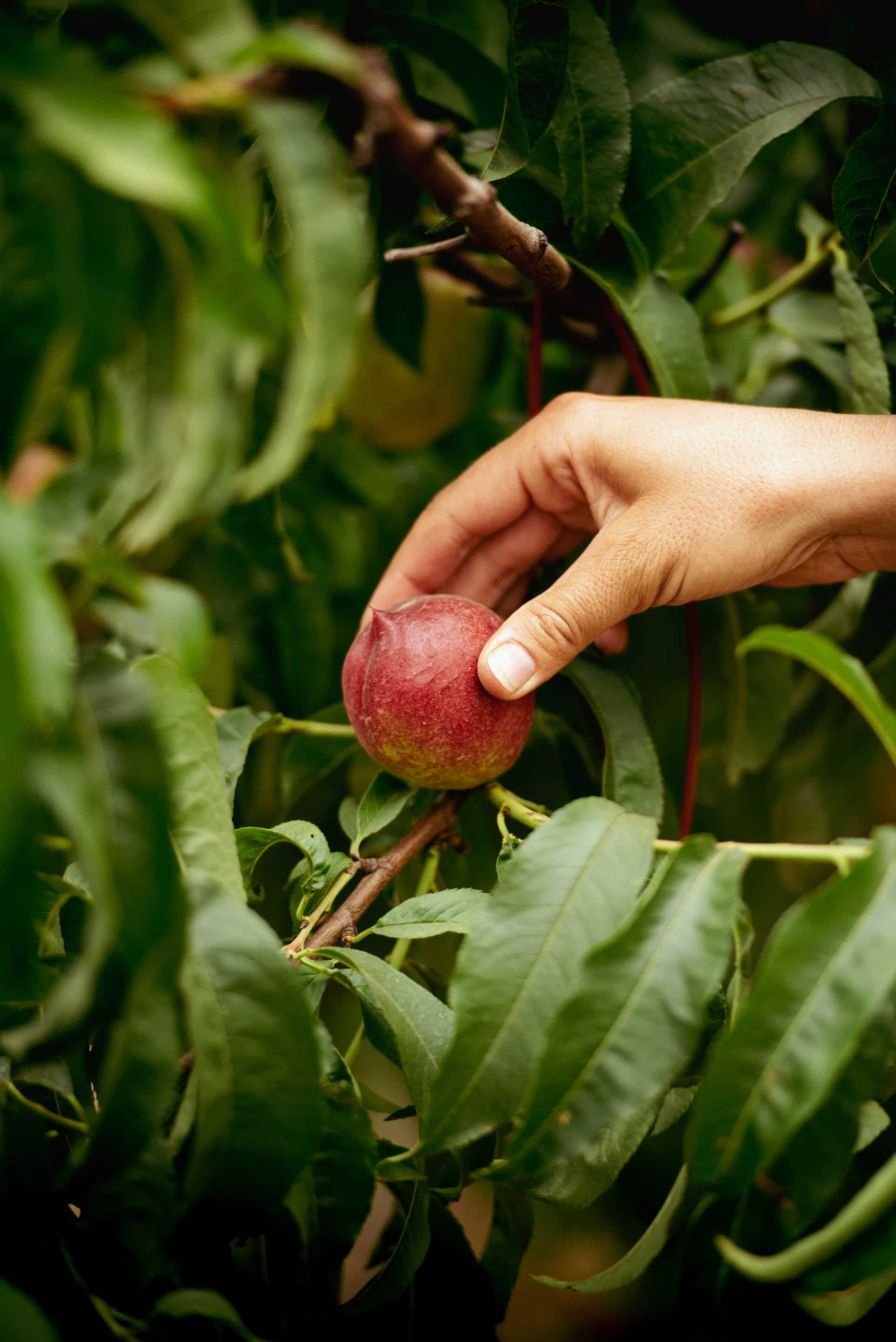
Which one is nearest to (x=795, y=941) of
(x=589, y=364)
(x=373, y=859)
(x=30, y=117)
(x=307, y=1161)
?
(x=307, y=1161)

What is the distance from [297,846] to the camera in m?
0.67

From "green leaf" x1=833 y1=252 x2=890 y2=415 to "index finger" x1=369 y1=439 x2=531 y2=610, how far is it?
0.35m

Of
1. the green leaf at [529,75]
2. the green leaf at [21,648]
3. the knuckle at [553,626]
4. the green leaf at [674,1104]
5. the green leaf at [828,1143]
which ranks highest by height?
the green leaf at [529,75]

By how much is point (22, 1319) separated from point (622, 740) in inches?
22.8

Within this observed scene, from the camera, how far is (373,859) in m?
0.75

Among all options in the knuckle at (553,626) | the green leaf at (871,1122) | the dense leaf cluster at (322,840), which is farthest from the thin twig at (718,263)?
the green leaf at (871,1122)

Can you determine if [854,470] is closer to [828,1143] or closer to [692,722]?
[692,722]

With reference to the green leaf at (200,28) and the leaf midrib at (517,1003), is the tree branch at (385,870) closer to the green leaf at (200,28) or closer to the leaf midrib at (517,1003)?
the leaf midrib at (517,1003)

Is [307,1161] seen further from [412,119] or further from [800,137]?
[800,137]

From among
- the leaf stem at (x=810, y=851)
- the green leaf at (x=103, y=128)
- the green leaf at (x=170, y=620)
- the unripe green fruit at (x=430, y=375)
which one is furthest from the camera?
the unripe green fruit at (x=430, y=375)

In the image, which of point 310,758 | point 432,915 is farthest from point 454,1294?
point 310,758

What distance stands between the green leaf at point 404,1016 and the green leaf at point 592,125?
0.63 metres

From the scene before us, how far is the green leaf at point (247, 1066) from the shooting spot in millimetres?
465

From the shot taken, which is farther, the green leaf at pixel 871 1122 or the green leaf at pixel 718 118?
the green leaf at pixel 718 118
